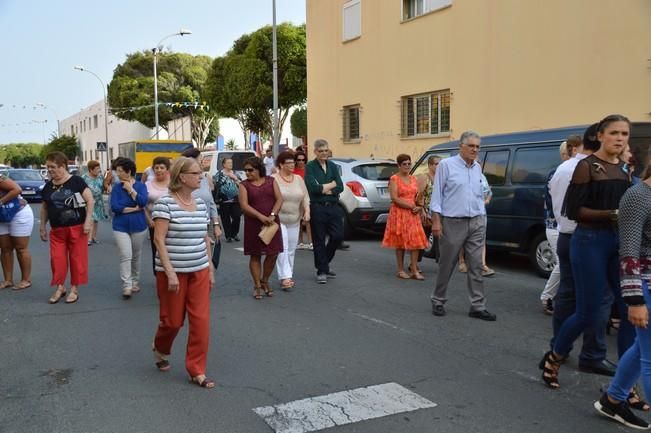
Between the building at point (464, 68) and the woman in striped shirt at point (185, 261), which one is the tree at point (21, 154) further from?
the woman in striped shirt at point (185, 261)

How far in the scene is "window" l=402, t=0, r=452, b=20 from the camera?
16.8 meters

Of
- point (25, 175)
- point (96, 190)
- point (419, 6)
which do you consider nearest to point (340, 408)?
point (96, 190)

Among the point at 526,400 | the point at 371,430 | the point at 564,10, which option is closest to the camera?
the point at 371,430

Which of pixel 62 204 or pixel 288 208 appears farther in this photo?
pixel 288 208

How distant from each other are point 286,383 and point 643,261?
8.21 ft

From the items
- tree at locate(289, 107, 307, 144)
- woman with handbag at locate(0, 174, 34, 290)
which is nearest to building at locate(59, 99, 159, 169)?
tree at locate(289, 107, 307, 144)

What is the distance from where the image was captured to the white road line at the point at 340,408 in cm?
389

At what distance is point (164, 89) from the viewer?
159ft

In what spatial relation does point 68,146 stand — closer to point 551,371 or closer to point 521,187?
point 521,187

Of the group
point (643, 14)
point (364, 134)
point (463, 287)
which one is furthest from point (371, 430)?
point (364, 134)

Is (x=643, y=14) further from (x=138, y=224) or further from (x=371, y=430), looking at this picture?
(x=371, y=430)

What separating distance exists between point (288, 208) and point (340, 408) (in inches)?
157

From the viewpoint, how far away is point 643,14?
37.8ft

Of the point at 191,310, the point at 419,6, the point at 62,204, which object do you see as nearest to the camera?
the point at 191,310
